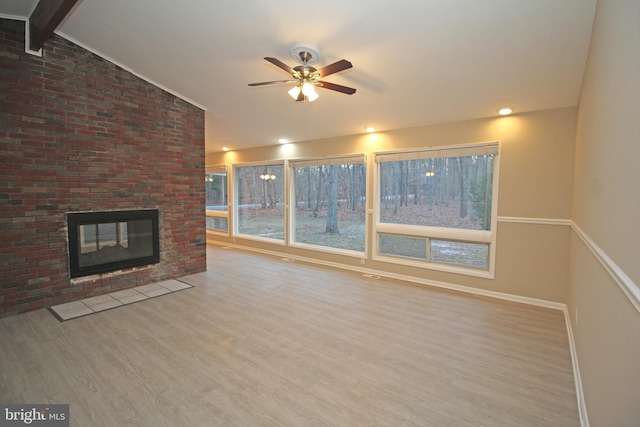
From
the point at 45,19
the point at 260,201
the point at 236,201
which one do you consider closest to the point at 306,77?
the point at 45,19

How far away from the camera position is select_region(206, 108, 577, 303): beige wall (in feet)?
11.7

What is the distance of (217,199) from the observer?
8.00m

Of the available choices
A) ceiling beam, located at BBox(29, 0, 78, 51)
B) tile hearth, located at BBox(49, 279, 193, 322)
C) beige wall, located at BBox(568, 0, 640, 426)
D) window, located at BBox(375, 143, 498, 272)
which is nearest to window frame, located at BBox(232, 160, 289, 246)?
window, located at BBox(375, 143, 498, 272)

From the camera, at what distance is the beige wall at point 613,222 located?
110 cm

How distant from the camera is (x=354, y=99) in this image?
4047mm

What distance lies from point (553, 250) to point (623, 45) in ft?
9.85

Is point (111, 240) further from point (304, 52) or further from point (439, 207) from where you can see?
point (439, 207)

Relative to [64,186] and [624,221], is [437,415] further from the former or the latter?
[64,186]

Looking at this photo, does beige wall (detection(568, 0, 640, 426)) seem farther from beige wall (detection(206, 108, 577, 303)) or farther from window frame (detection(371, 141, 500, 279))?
window frame (detection(371, 141, 500, 279))

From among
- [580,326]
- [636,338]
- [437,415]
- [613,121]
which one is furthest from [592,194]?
[437,415]

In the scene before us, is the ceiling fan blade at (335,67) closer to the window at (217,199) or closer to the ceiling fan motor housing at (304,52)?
the ceiling fan motor housing at (304,52)

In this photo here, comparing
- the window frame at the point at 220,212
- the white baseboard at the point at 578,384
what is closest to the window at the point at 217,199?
the window frame at the point at 220,212

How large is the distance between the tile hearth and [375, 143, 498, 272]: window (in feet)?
11.1

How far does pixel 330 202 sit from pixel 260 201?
6.60 ft
